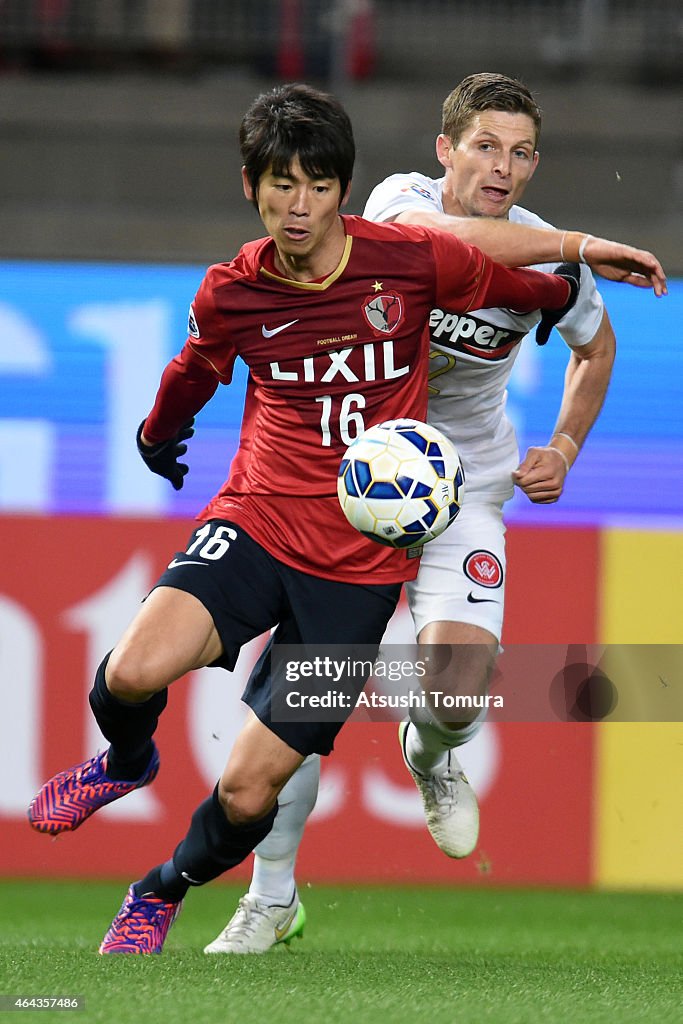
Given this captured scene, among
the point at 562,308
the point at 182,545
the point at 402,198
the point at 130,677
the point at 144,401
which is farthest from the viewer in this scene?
the point at 144,401

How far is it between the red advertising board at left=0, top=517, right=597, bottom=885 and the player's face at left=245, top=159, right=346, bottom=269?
304 cm

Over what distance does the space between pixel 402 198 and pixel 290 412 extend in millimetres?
689

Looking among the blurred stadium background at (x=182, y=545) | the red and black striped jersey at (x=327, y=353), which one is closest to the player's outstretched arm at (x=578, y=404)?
the red and black striped jersey at (x=327, y=353)

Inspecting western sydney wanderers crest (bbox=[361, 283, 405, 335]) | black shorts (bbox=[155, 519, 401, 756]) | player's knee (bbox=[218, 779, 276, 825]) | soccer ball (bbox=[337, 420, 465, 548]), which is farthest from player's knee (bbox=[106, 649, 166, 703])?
western sydney wanderers crest (bbox=[361, 283, 405, 335])

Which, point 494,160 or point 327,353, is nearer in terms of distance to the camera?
point 327,353

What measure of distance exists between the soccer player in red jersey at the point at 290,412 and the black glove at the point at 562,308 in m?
0.18

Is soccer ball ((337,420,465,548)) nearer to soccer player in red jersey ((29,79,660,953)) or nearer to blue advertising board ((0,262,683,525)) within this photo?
soccer player in red jersey ((29,79,660,953))

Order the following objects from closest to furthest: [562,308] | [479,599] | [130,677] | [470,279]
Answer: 1. [130,677]
2. [470,279]
3. [562,308]
4. [479,599]

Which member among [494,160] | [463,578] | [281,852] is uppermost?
[494,160]

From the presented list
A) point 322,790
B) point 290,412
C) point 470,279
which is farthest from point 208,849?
point 322,790

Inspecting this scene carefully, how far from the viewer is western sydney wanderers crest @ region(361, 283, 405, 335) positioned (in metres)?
3.70

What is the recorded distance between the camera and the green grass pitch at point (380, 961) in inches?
126

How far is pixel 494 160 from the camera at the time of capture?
159 inches

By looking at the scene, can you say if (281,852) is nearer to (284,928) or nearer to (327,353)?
(284,928)
